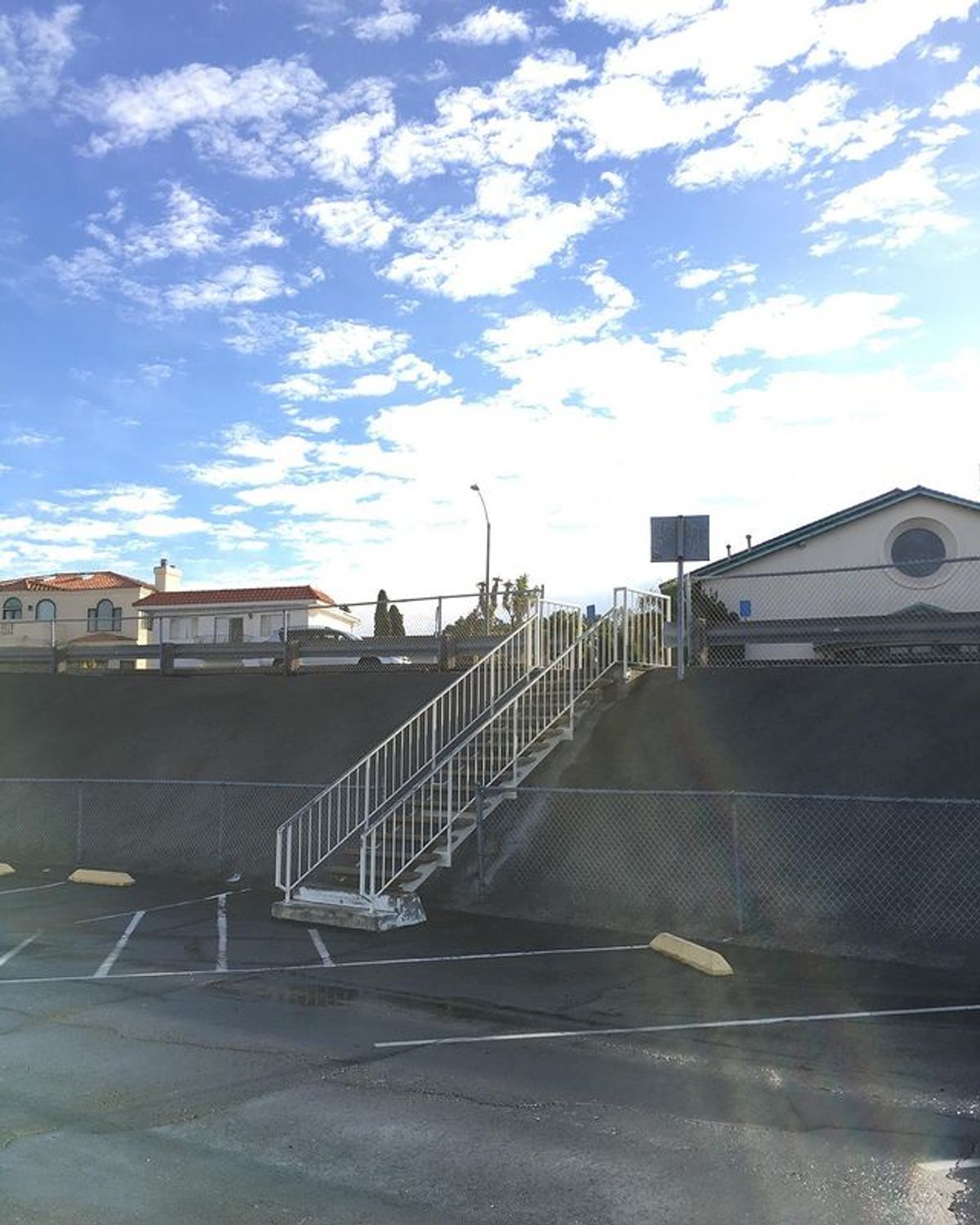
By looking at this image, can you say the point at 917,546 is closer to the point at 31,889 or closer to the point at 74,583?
the point at 31,889

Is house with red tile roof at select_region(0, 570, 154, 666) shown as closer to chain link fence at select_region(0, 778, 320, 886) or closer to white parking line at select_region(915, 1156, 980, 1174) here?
chain link fence at select_region(0, 778, 320, 886)

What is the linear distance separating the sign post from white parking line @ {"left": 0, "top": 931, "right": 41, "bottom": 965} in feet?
28.9

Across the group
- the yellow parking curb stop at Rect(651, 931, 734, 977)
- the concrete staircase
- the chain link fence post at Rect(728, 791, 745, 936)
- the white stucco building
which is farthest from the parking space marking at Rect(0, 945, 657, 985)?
the white stucco building

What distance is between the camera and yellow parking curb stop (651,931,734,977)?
8.76 meters

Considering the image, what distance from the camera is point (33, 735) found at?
2075cm

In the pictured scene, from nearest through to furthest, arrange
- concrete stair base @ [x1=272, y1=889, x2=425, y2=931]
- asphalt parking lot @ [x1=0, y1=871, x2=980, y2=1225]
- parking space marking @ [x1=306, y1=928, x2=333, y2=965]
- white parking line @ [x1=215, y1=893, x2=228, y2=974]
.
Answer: asphalt parking lot @ [x1=0, y1=871, x2=980, y2=1225] < white parking line @ [x1=215, y1=893, x2=228, y2=974] < parking space marking @ [x1=306, y1=928, x2=333, y2=965] < concrete stair base @ [x1=272, y1=889, x2=425, y2=931]

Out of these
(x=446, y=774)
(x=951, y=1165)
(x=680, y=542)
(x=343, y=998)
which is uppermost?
(x=680, y=542)

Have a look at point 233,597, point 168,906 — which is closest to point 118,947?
point 168,906

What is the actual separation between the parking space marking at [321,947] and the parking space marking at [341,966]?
0.11 metres

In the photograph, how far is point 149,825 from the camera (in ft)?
52.7

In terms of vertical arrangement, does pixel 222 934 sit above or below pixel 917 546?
below

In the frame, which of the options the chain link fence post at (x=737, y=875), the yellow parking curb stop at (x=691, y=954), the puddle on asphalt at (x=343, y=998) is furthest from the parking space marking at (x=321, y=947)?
the chain link fence post at (x=737, y=875)

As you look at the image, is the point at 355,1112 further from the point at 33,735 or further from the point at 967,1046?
the point at 33,735

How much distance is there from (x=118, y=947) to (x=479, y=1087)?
553 centimetres
